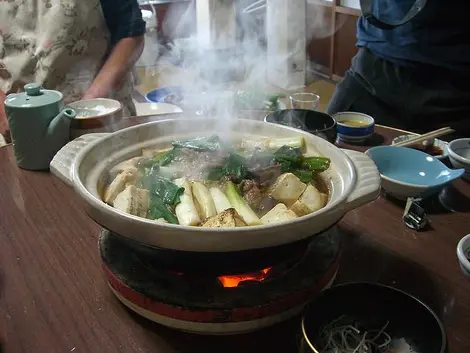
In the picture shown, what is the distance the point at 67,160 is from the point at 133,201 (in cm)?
20

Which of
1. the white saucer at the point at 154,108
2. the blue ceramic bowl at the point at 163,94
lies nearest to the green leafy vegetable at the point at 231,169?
the white saucer at the point at 154,108

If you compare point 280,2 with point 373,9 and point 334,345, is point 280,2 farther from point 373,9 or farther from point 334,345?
point 334,345

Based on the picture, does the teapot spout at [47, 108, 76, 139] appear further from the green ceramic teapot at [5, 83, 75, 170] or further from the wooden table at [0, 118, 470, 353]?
the wooden table at [0, 118, 470, 353]

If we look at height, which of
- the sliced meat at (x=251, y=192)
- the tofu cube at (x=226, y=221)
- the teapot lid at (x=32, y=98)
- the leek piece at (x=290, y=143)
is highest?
the teapot lid at (x=32, y=98)

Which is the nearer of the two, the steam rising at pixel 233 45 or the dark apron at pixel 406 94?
the dark apron at pixel 406 94

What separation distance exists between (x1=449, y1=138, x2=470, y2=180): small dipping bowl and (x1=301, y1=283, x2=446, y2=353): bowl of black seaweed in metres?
0.79

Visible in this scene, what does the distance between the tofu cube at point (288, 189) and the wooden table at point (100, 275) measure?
8.4 inches

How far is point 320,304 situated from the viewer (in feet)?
3.24

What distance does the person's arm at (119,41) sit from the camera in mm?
2416

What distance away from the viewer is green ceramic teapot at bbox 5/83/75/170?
5.31 ft

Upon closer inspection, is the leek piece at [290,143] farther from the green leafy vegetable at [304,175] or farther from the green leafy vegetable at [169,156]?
the green leafy vegetable at [169,156]

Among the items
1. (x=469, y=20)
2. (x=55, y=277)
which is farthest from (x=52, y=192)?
(x=469, y=20)

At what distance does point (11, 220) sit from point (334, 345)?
3.17 ft

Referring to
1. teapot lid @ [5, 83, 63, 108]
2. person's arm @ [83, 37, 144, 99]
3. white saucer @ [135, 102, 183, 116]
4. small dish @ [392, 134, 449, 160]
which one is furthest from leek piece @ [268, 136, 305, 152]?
white saucer @ [135, 102, 183, 116]
